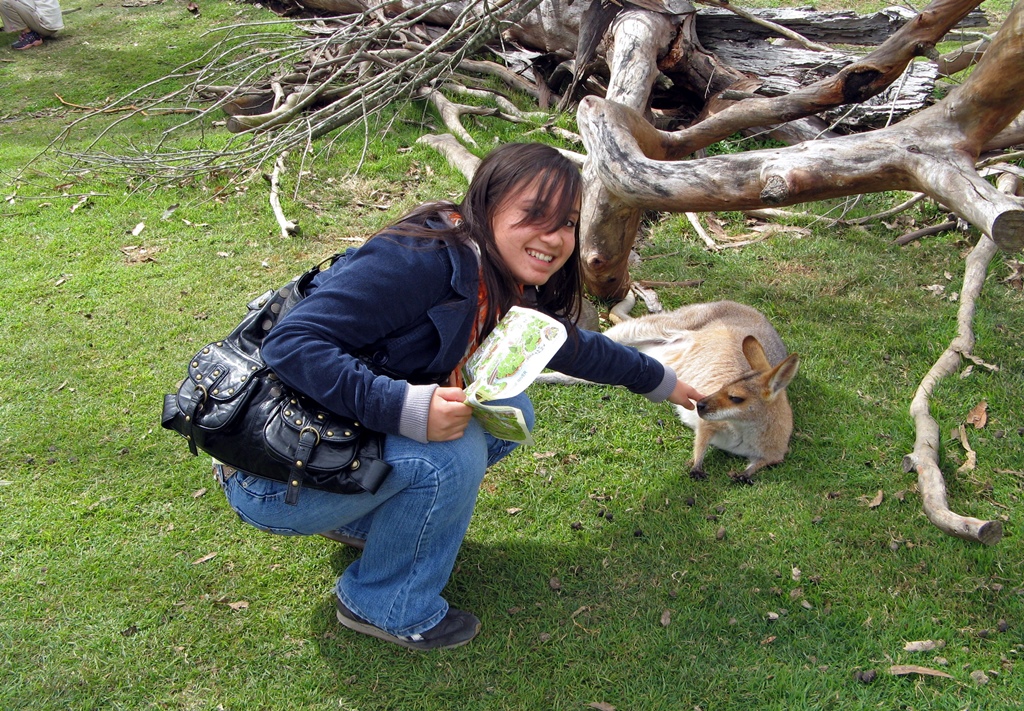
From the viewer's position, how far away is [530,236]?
2.44 meters

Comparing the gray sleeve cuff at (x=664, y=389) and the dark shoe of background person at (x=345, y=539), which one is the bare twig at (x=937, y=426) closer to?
the gray sleeve cuff at (x=664, y=389)

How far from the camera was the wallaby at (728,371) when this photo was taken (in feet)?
12.3

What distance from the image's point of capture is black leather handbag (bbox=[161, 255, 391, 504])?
226cm

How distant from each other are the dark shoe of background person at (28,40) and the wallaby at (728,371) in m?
9.37

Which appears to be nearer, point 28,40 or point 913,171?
point 913,171

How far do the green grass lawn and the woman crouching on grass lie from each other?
334mm

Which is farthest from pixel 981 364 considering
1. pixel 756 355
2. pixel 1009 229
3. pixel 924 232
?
pixel 1009 229

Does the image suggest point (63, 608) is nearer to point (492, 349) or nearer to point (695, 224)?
point (492, 349)

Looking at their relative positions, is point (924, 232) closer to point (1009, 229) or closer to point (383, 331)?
point (1009, 229)

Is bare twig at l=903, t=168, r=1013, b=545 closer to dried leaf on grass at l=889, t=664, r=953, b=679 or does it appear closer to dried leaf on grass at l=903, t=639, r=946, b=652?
dried leaf on grass at l=903, t=639, r=946, b=652

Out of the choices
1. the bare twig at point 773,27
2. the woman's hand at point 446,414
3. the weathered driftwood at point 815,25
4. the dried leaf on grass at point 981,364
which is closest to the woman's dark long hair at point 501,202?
the woman's hand at point 446,414

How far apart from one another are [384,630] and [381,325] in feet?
3.54

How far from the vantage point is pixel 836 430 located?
12.9ft

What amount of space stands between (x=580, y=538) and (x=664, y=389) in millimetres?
682
